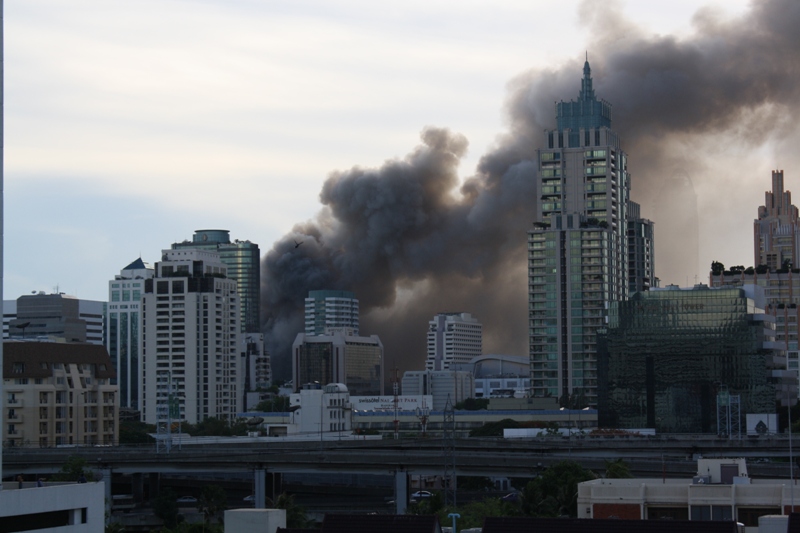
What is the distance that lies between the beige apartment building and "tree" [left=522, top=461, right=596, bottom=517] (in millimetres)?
63406

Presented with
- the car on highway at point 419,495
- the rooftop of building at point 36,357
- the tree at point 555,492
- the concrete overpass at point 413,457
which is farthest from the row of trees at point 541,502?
the rooftop of building at point 36,357

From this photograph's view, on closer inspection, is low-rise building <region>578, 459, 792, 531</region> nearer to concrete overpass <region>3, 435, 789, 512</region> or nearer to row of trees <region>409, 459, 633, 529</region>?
row of trees <region>409, 459, 633, 529</region>

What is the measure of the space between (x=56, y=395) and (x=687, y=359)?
76.1 m

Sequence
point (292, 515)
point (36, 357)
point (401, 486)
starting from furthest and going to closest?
point (36, 357) < point (401, 486) < point (292, 515)

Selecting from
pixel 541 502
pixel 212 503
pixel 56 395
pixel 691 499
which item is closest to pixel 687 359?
pixel 56 395

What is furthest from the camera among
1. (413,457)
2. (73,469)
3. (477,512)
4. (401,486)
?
(413,457)

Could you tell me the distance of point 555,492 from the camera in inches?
3280

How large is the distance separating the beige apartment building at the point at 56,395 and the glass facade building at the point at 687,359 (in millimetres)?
62817

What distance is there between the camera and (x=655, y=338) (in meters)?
174

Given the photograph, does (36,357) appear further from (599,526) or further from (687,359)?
(599,526)

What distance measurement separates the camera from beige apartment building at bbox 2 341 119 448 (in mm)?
135750

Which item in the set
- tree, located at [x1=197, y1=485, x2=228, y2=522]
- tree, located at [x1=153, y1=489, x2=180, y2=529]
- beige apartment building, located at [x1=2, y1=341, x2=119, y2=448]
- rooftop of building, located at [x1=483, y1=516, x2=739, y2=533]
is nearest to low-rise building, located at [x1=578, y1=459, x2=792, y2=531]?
rooftop of building, located at [x1=483, y1=516, x2=739, y2=533]

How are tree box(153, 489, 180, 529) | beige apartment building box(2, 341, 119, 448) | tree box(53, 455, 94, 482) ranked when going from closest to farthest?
1. tree box(53, 455, 94, 482)
2. tree box(153, 489, 180, 529)
3. beige apartment building box(2, 341, 119, 448)

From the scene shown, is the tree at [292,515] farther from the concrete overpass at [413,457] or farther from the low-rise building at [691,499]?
Result: the concrete overpass at [413,457]
